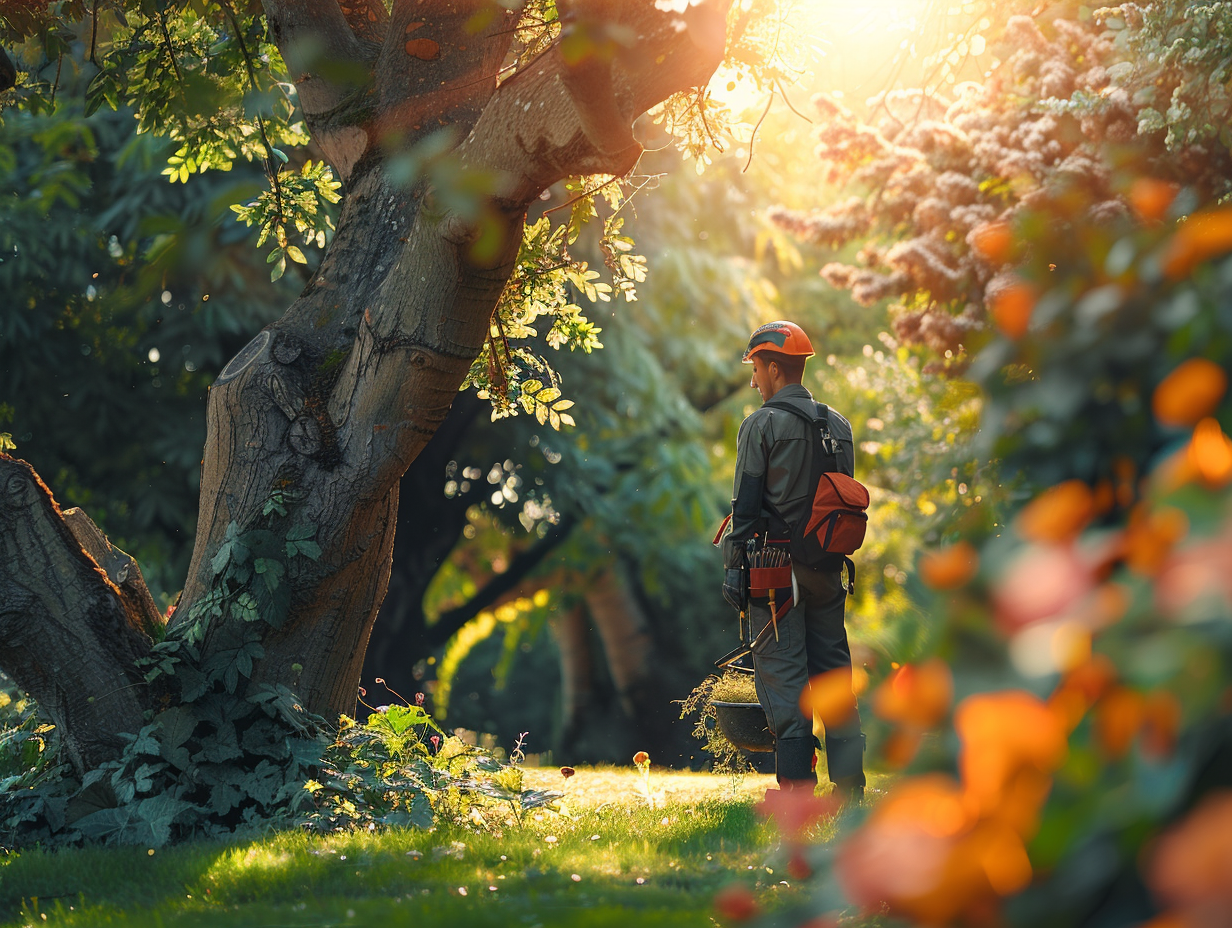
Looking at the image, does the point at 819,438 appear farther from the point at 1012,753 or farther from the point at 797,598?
the point at 1012,753

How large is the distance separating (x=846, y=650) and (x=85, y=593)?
387cm

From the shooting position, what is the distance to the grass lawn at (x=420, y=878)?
338cm

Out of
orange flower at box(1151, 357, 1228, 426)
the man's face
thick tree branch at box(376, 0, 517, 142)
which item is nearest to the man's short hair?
the man's face

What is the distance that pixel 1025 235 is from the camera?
171 centimetres

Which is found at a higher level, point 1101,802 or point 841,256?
point 841,256

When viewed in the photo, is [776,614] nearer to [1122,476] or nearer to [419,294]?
[419,294]

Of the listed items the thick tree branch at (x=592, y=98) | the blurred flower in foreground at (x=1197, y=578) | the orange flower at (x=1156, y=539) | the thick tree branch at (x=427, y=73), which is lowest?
the blurred flower in foreground at (x=1197, y=578)

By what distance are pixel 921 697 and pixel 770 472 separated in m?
4.19

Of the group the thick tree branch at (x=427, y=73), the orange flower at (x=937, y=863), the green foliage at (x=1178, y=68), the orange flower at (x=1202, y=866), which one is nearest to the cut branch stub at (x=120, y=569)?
the thick tree branch at (x=427, y=73)

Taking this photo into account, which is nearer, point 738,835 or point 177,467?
point 738,835

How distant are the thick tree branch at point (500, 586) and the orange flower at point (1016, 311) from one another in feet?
47.4

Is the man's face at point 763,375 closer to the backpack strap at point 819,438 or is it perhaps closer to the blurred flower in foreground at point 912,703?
the backpack strap at point 819,438

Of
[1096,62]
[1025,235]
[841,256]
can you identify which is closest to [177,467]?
[1096,62]

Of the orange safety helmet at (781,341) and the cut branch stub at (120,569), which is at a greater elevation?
the orange safety helmet at (781,341)
